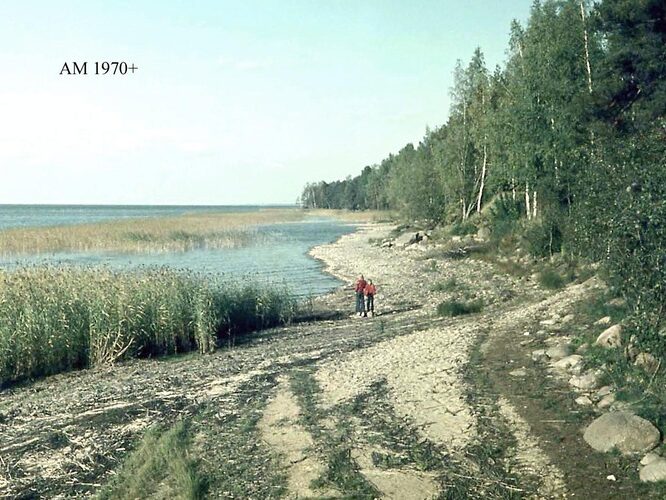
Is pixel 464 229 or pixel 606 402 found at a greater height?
pixel 464 229

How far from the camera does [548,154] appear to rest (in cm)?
3017

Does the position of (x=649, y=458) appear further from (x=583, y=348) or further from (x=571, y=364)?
(x=583, y=348)

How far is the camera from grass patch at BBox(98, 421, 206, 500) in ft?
29.8

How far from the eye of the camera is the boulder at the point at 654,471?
8.21 metres

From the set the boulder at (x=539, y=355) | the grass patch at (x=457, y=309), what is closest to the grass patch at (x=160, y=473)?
the boulder at (x=539, y=355)

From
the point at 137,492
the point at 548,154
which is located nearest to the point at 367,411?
the point at 137,492

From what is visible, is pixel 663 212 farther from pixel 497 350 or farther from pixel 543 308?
pixel 543 308

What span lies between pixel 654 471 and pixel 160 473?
676cm

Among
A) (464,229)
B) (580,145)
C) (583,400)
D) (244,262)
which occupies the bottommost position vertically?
(244,262)

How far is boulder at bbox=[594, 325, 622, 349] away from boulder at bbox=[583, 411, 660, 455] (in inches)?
136

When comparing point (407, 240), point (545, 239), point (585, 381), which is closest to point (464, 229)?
point (407, 240)

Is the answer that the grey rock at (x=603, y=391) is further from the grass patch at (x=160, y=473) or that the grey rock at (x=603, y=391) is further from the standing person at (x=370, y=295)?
the standing person at (x=370, y=295)

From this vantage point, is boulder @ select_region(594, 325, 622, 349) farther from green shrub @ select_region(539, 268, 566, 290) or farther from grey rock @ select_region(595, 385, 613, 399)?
green shrub @ select_region(539, 268, 566, 290)

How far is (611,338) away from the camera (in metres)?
13.4
